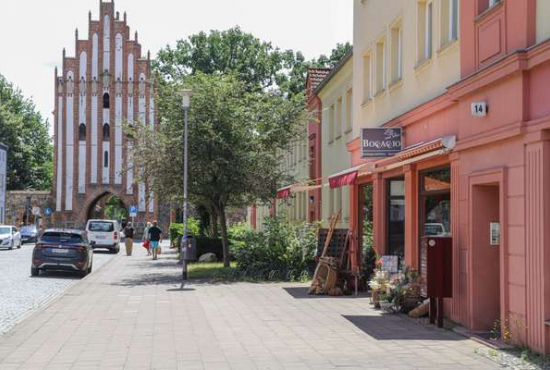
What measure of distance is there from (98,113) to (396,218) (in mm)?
49885

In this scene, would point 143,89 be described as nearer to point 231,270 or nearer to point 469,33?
point 231,270

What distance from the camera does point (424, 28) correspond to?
49.1 ft

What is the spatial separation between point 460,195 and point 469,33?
7.65ft

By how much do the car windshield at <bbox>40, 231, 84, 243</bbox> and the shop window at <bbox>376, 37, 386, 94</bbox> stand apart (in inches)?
426

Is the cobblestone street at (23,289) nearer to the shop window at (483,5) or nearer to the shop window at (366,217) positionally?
the shop window at (366,217)

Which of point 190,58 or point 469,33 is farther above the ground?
point 190,58

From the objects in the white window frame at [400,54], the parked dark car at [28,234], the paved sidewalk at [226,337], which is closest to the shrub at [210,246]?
the paved sidewalk at [226,337]

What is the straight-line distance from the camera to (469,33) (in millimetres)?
11578

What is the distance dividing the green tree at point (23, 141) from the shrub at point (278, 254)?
58661 mm

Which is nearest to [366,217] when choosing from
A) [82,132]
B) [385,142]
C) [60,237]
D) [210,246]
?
[385,142]

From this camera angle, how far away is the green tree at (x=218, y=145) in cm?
2380

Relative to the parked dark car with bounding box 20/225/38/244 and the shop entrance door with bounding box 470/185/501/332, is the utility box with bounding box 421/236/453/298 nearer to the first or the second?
the shop entrance door with bounding box 470/185/501/332

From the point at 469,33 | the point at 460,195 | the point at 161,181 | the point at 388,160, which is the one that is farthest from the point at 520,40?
the point at 161,181

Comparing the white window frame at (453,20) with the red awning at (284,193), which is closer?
the white window frame at (453,20)
